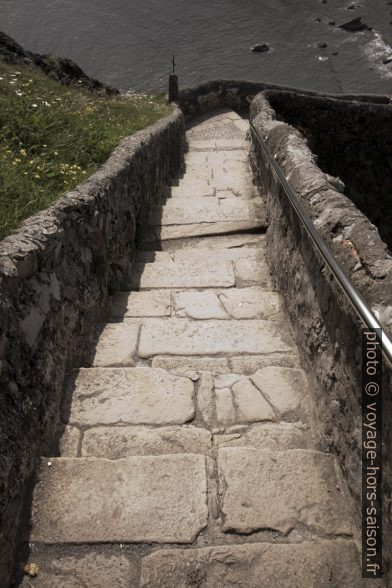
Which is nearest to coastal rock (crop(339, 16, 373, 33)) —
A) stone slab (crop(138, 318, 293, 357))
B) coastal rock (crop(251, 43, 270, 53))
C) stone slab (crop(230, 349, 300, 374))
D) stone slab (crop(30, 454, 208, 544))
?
coastal rock (crop(251, 43, 270, 53))

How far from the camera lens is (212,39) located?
1348 inches

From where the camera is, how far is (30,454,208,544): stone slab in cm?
188

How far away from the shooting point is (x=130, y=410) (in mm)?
2475

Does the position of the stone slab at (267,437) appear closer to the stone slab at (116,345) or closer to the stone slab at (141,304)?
the stone slab at (116,345)

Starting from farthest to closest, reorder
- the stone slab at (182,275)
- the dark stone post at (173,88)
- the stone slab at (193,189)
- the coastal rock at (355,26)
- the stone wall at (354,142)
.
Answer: the coastal rock at (355,26) → the dark stone post at (173,88) → the stone wall at (354,142) → the stone slab at (193,189) → the stone slab at (182,275)

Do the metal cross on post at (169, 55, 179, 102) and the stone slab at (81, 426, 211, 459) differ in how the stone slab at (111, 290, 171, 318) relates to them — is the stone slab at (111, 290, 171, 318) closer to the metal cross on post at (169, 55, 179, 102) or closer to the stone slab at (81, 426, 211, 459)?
the stone slab at (81, 426, 211, 459)

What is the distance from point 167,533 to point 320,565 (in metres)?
0.60

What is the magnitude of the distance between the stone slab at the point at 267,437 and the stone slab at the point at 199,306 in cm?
123

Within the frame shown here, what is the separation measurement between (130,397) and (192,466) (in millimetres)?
588

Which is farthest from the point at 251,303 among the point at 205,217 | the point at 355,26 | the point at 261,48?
the point at 355,26

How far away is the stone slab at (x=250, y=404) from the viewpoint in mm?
2492

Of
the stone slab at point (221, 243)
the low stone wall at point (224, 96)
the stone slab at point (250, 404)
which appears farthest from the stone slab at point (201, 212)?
the low stone wall at point (224, 96)

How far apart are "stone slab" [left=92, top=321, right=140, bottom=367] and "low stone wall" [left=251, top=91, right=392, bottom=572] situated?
42.9 inches

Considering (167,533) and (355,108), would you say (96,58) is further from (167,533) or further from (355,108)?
(167,533)
